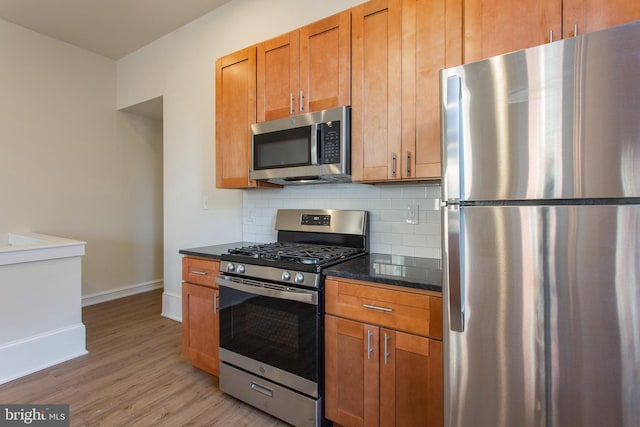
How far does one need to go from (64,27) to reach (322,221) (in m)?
3.54

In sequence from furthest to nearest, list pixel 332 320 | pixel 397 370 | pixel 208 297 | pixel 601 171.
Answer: pixel 208 297 < pixel 332 320 < pixel 397 370 < pixel 601 171

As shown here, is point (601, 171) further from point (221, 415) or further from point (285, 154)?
point (221, 415)

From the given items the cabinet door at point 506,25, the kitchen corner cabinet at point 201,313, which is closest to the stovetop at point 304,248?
the kitchen corner cabinet at point 201,313

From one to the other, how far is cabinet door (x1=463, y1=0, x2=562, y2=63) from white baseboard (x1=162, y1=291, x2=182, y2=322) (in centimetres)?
333

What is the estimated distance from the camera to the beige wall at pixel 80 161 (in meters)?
3.31

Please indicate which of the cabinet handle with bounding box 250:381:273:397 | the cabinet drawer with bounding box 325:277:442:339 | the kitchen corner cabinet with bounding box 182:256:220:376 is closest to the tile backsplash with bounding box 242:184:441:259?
the cabinet drawer with bounding box 325:277:442:339

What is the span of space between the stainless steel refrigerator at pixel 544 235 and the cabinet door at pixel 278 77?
1.22 meters

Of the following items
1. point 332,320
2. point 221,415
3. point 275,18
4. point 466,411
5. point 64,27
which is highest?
point 64,27

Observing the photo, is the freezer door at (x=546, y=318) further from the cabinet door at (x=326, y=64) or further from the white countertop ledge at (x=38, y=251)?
the white countertop ledge at (x=38, y=251)

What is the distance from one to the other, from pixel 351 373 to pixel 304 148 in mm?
1305

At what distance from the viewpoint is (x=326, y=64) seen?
1938 mm

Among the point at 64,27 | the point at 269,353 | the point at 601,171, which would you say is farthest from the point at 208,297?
the point at 64,27

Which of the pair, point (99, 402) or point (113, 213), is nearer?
point (99, 402)

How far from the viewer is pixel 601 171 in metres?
0.86
